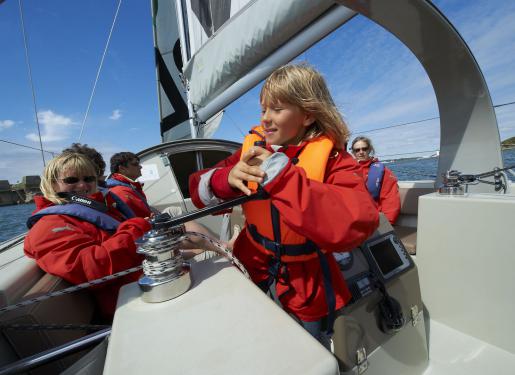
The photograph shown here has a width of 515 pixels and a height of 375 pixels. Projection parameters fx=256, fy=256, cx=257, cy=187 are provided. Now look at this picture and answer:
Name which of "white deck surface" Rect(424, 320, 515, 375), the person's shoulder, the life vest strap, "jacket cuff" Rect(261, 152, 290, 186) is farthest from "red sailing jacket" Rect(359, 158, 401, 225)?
"jacket cuff" Rect(261, 152, 290, 186)

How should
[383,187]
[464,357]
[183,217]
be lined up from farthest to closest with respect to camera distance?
[383,187], [464,357], [183,217]

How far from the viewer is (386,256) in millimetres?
1215

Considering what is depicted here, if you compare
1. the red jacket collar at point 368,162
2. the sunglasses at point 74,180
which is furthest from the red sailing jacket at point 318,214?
the red jacket collar at point 368,162

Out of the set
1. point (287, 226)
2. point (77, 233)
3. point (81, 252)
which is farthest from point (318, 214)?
point (77, 233)

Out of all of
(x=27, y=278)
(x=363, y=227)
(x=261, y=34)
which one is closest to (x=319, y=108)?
(x=363, y=227)

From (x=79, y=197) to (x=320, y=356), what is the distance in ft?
5.12

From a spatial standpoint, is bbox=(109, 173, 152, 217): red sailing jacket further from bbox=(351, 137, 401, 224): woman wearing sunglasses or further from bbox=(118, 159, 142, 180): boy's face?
bbox=(351, 137, 401, 224): woman wearing sunglasses

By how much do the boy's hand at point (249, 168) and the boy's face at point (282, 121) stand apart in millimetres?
250

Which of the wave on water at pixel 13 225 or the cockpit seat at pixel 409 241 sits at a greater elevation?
the wave on water at pixel 13 225

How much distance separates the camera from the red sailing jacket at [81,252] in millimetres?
1134

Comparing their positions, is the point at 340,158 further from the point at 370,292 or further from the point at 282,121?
the point at 370,292

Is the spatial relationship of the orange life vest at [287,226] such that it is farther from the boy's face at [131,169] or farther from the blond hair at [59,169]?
the boy's face at [131,169]

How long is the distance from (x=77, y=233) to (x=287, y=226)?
106 centimetres

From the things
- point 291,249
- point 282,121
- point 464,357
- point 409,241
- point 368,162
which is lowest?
point 464,357
